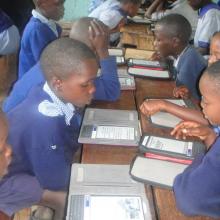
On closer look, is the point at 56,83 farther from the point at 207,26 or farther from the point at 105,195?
the point at 207,26

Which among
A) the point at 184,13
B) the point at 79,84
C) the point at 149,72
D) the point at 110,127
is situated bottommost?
the point at 184,13

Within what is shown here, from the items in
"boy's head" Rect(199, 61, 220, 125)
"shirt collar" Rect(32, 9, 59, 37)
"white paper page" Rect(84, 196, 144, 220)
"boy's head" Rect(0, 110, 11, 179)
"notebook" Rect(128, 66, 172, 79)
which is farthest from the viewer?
"shirt collar" Rect(32, 9, 59, 37)

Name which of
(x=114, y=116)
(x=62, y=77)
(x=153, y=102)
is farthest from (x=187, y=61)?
(x=62, y=77)

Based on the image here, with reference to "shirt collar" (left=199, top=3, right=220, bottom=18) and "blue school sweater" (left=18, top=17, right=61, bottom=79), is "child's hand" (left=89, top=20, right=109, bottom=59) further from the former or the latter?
"shirt collar" (left=199, top=3, right=220, bottom=18)

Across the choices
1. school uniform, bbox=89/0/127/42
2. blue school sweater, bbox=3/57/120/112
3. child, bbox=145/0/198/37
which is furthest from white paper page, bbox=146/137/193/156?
child, bbox=145/0/198/37

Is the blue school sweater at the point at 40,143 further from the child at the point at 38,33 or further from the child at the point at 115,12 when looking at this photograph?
the child at the point at 115,12

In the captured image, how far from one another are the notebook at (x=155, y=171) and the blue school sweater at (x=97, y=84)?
22.7 inches

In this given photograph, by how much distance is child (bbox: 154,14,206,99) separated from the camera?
194cm

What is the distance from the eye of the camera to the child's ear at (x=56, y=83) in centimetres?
124

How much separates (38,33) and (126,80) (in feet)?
1.97

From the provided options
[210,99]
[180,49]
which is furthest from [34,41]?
[210,99]

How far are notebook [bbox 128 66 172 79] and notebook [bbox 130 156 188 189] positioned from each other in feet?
2.96

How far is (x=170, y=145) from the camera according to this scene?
1.13 m

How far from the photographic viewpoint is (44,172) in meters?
1.19
